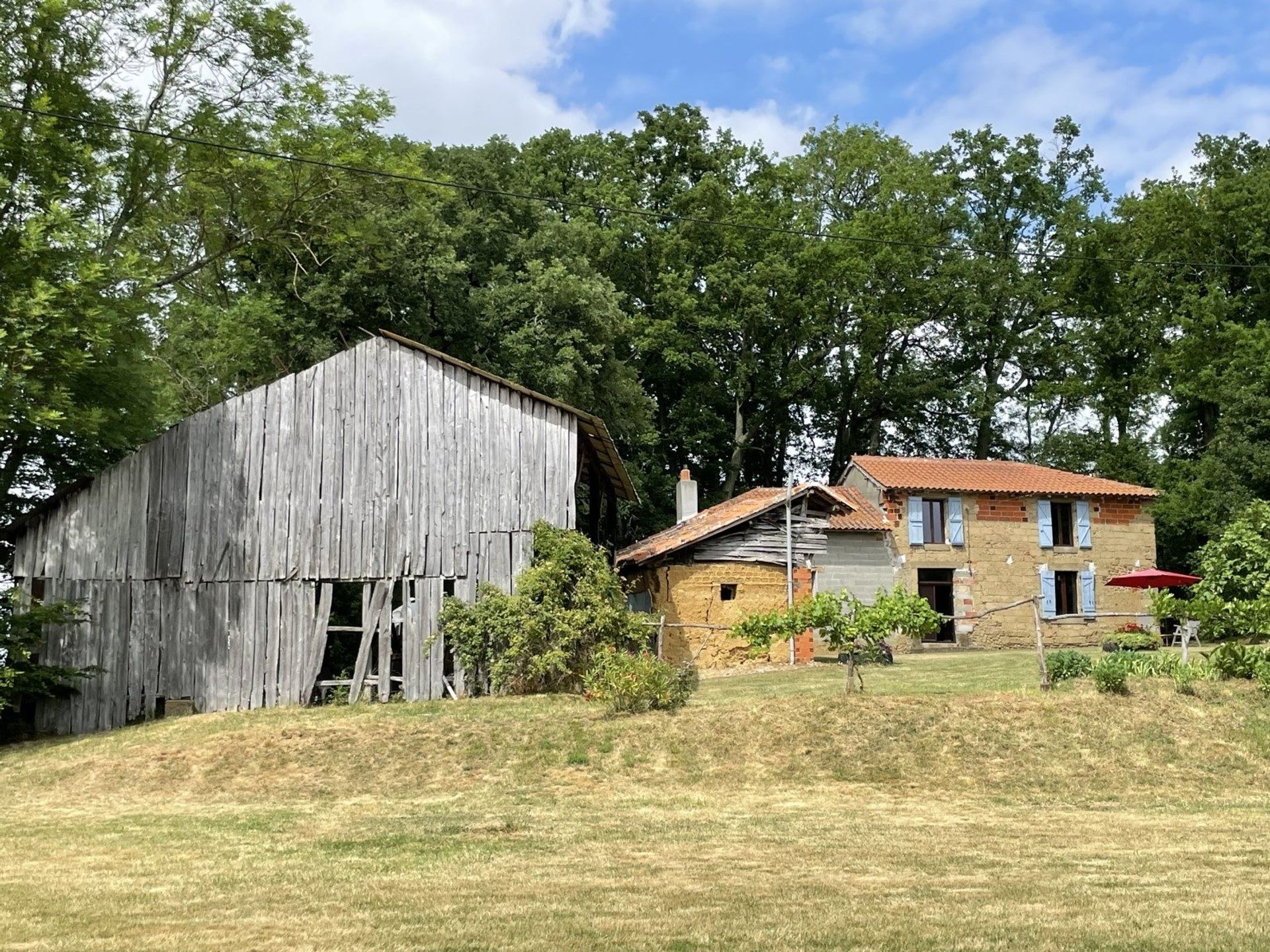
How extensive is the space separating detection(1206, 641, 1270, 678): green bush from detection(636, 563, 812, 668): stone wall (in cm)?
1116

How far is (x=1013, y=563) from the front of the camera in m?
33.8

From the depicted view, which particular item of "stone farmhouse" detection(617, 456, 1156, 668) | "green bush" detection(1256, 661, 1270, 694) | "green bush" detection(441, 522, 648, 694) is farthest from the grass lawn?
"stone farmhouse" detection(617, 456, 1156, 668)

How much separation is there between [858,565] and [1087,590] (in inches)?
296

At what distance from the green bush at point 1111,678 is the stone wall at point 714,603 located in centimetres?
1101

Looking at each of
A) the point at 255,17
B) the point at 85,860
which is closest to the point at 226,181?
the point at 255,17

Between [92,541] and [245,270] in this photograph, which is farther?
[245,270]

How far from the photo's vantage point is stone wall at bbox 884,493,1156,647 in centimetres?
3309

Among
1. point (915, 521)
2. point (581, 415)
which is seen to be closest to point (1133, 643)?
point (915, 521)

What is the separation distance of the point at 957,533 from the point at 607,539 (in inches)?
402

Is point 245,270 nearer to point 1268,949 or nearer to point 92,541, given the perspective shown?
point 92,541

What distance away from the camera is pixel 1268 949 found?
20.0 feet

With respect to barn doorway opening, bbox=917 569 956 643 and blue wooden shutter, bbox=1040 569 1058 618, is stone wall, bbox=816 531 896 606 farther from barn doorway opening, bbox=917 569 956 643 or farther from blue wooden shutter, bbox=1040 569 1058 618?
blue wooden shutter, bbox=1040 569 1058 618

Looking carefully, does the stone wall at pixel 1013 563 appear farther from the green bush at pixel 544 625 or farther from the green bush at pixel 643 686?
the green bush at pixel 643 686

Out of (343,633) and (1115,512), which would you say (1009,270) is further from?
(343,633)
